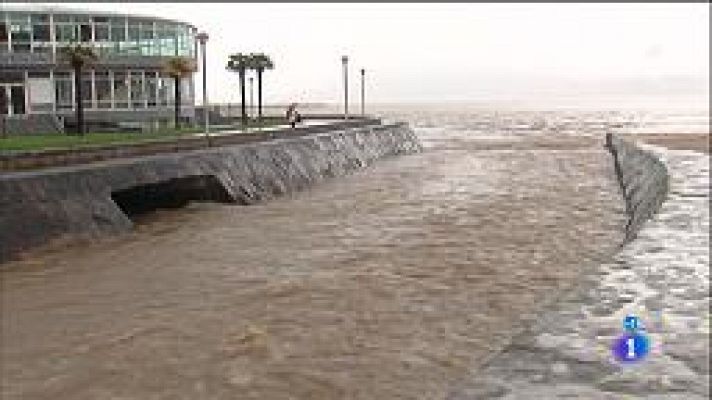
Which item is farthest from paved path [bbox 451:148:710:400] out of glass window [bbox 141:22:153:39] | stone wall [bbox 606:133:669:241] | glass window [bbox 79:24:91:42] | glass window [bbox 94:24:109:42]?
glass window [bbox 141:22:153:39]

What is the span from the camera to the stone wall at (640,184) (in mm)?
25844

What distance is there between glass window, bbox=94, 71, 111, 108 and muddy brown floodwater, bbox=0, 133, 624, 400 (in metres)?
23.7

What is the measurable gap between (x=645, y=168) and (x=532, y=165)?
14.5m

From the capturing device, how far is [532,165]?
54094 millimetres

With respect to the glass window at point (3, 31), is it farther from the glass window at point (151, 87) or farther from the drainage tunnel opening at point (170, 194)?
the drainage tunnel opening at point (170, 194)

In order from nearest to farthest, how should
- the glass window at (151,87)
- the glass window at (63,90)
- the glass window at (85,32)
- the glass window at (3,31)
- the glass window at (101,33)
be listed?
1. the glass window at (3,31)
2. the glass window at (63,90)
3. the glass window at (85,32)
4. the glass window at (101,33)
5. the glass window at (151,87)

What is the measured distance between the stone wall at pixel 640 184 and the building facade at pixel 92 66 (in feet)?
94.4

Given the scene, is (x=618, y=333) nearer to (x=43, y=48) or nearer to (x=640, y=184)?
(x=640, y=184)

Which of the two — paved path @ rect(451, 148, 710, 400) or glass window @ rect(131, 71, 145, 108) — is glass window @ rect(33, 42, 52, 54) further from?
paved path @ rect(451, 148, 710, 400)

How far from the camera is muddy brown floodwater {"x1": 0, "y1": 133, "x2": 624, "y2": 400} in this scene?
472 inches

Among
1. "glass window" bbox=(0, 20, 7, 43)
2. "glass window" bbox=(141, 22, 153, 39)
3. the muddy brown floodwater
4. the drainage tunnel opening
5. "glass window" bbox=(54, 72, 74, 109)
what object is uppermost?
"glass window" bbox=(141, 22, 153, 39)

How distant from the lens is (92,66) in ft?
161

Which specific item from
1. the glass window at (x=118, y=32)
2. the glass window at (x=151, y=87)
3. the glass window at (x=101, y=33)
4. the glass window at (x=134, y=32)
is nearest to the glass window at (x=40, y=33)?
the glass window at (x=101, y=33)

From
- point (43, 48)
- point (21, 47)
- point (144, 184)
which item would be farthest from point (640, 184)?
point (21, 47)
